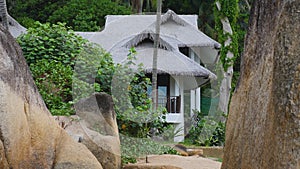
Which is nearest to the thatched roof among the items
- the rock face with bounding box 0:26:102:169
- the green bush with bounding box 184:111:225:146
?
the green bush with bounding box 184:111:225:146

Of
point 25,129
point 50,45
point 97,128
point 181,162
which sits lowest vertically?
point 181,162

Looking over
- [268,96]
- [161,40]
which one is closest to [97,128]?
[268,96]

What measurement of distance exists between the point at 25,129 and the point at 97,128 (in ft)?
9.72

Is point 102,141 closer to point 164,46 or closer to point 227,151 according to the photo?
point 227,151

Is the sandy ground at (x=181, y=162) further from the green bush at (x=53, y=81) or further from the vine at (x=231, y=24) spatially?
the vine at (x=231, y=24)

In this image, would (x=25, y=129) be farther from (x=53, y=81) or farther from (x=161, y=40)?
(x=161, y=40)

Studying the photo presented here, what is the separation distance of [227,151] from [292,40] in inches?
57.9

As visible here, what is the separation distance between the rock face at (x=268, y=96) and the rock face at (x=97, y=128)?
347 centimetres

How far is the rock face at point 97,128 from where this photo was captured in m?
8.32

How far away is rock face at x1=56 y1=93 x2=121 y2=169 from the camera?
832 centimetres

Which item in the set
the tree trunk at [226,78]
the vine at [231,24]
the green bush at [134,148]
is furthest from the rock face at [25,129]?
the tree trunk at [226,78]

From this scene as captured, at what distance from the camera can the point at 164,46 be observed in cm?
2147

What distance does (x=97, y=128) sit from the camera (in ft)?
29.0

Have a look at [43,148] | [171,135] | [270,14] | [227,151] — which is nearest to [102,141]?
[43,148]
